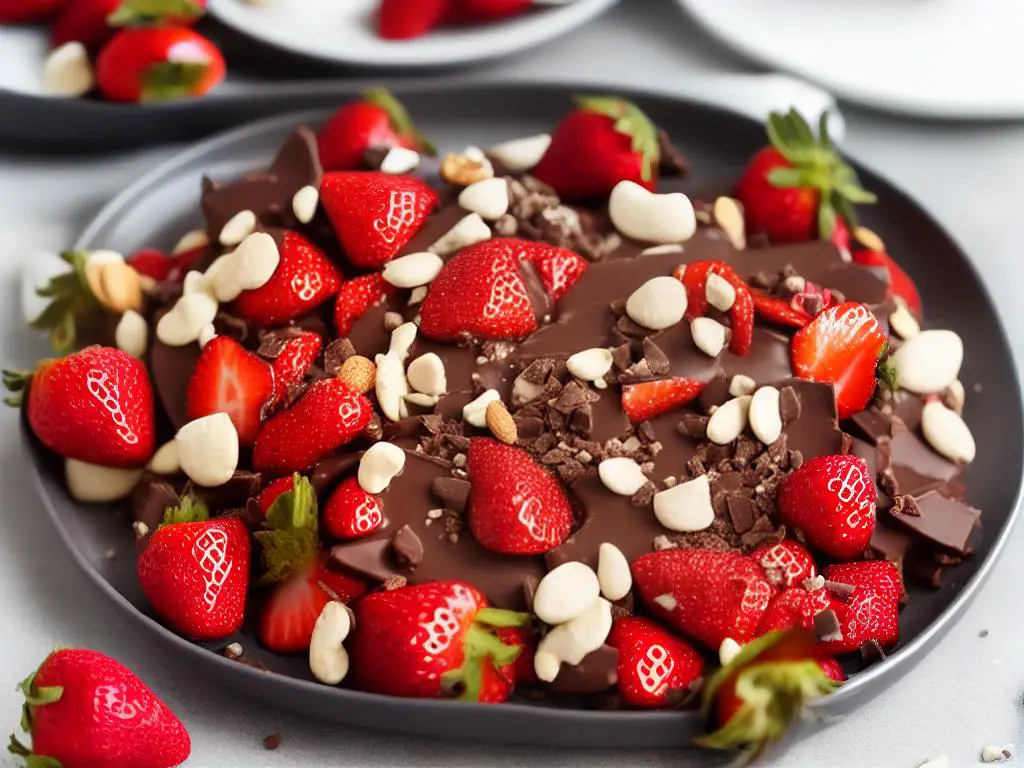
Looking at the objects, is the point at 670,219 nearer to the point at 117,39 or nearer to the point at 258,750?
the point at 258,750

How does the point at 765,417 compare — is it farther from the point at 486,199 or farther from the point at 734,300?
the point at 486,199

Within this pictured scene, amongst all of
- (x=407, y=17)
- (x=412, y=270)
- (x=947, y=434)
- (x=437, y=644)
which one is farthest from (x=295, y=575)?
(x=407, y=17)

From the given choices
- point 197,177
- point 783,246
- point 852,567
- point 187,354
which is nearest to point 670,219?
point 783,246

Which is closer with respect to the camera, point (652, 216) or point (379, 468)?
point (379, 468)

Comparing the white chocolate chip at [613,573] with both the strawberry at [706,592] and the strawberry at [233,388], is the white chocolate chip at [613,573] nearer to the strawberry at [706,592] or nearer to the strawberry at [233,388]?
the strawberry at [706,592]

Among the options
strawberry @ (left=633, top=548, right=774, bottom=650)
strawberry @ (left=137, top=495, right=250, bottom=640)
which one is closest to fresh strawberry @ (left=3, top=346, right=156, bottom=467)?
strawberry @ (left=137, top=495, right=250, bottom=640)

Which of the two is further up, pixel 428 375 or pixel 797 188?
pixel 797 188
